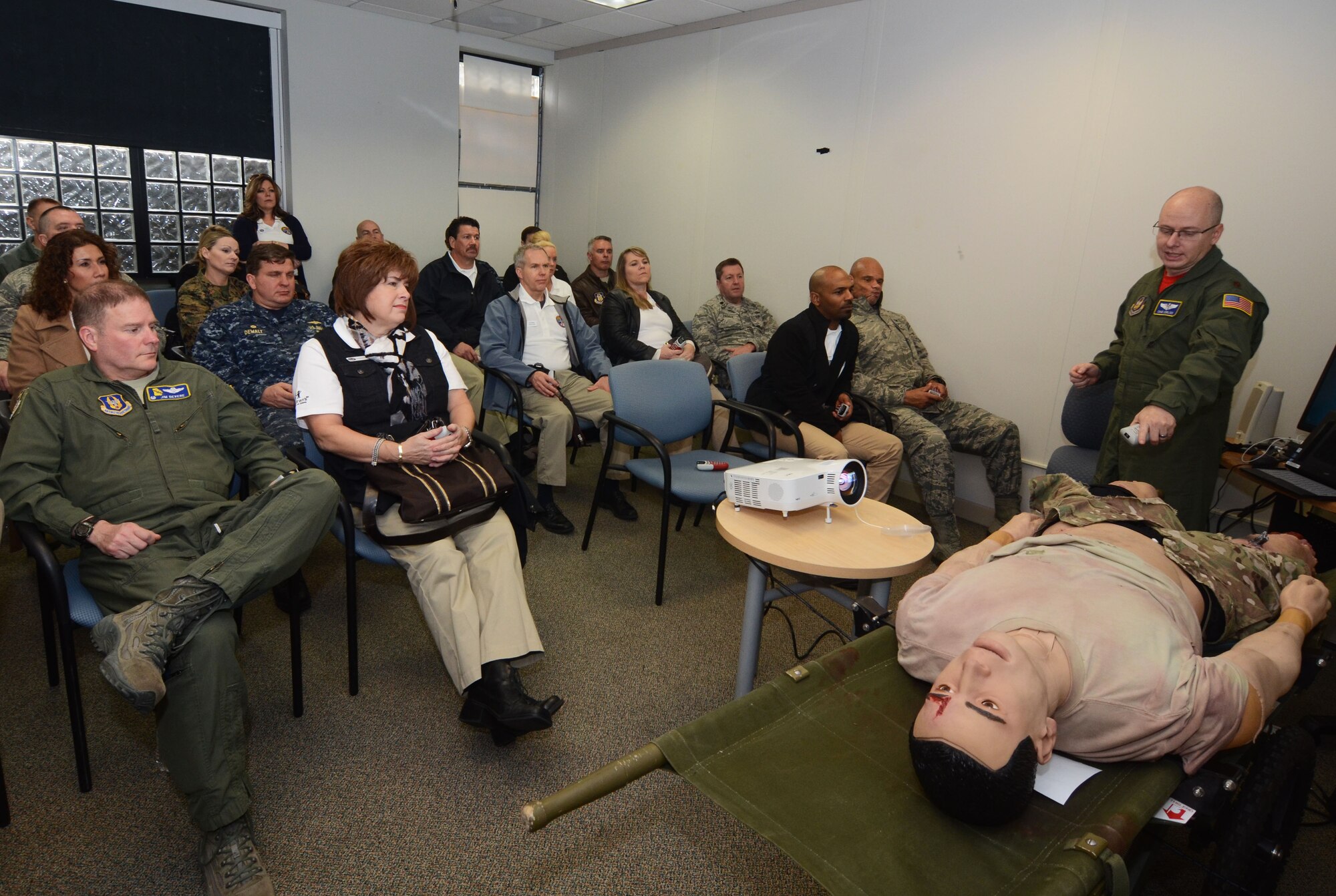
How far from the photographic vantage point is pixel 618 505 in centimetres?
396

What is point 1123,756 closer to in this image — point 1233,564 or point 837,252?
A: point 1233,564

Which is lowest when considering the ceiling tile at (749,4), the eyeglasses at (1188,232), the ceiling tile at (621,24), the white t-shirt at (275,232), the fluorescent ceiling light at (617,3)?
the white t-shirt at (275,232)

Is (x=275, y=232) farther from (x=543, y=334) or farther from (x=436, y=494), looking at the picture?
(x=436, y=494)

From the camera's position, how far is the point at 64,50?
4.75m

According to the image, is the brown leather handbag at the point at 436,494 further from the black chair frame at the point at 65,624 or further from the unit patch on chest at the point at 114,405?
the unit patch on chest at the point at 114,405

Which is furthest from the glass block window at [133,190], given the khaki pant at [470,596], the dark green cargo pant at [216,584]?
the khaki pant at [470,596]

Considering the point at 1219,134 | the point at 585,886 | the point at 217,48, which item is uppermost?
the point at 217,48

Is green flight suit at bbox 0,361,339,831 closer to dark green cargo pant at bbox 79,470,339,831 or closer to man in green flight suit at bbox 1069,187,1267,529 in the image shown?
dark green cargo pant at bbox 79,470,339,831

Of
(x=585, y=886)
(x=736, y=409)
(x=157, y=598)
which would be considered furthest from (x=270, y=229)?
(x=585, y=886)

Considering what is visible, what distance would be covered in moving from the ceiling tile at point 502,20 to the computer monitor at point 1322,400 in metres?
4.99

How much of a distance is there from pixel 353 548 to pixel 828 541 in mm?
1314

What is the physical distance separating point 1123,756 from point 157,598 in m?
1.95

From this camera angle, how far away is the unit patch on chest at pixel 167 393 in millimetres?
2145

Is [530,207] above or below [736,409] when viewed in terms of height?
above
